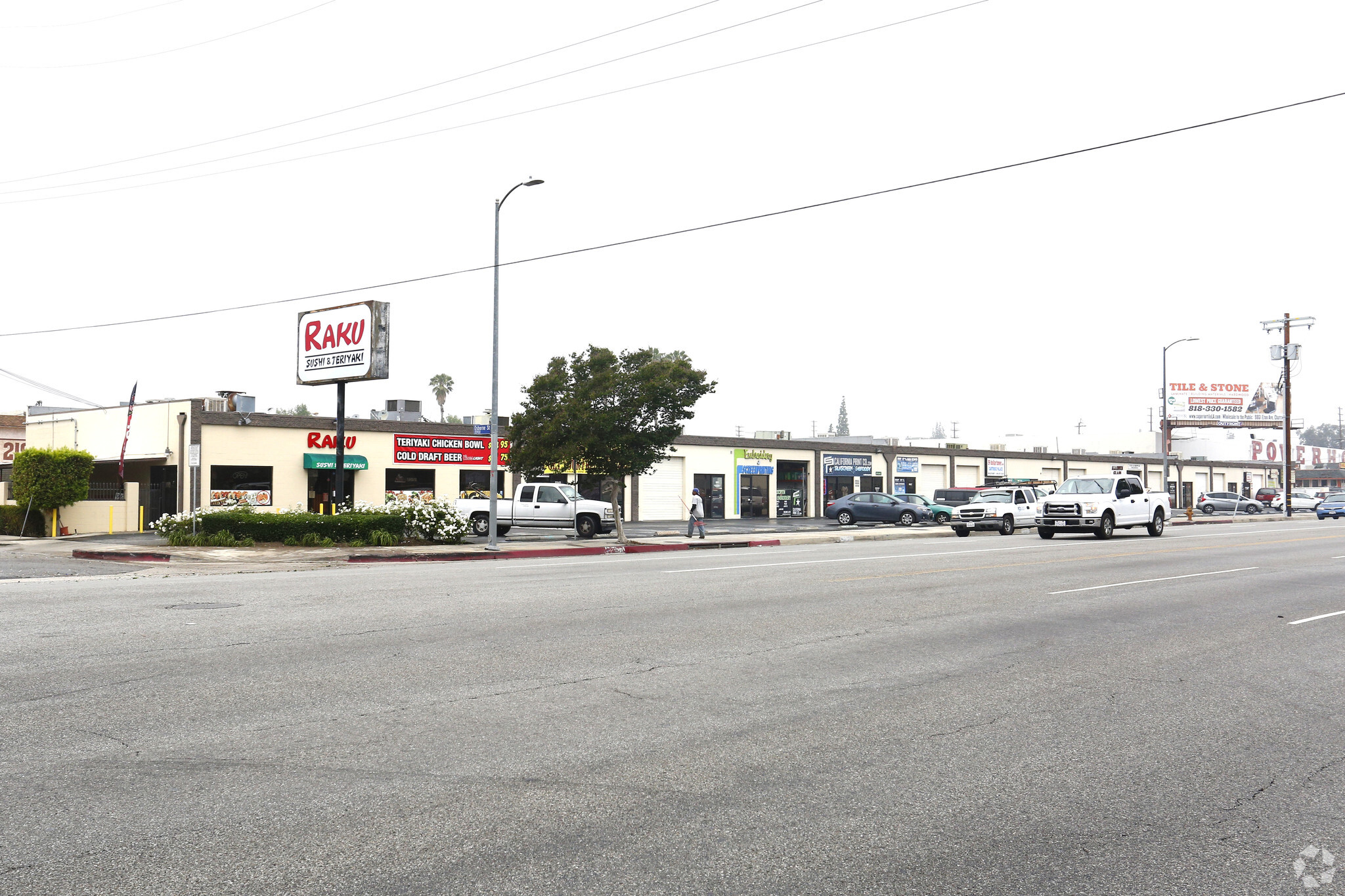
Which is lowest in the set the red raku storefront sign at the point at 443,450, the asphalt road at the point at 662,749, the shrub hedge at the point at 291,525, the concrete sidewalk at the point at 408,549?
the concrete sidewalk at the point at 408,549

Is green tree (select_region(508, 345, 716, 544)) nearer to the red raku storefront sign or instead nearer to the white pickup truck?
the white pickup truck

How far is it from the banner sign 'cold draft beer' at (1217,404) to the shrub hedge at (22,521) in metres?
90.2

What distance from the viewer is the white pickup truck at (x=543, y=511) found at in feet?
111

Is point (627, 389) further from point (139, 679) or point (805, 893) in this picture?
point (805, 893)

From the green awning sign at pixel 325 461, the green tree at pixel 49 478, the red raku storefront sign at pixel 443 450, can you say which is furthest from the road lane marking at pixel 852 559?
the green tree at pixel 49 478

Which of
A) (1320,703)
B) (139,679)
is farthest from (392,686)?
(1320,703)

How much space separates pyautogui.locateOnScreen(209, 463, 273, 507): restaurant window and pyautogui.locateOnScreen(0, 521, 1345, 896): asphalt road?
26259mm

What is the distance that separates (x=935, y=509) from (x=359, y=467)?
82.3 feet

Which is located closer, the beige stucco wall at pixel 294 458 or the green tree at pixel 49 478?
the green tree at pixel 49 478

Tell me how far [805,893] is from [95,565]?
2159cm

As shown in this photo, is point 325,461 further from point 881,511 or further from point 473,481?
point 881,511

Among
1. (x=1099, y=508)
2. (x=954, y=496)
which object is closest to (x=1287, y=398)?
(x=954, y=496)

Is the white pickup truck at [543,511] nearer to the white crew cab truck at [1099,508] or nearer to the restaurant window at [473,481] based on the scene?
the restaurant window at [473,481]

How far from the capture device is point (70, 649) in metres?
9.16
